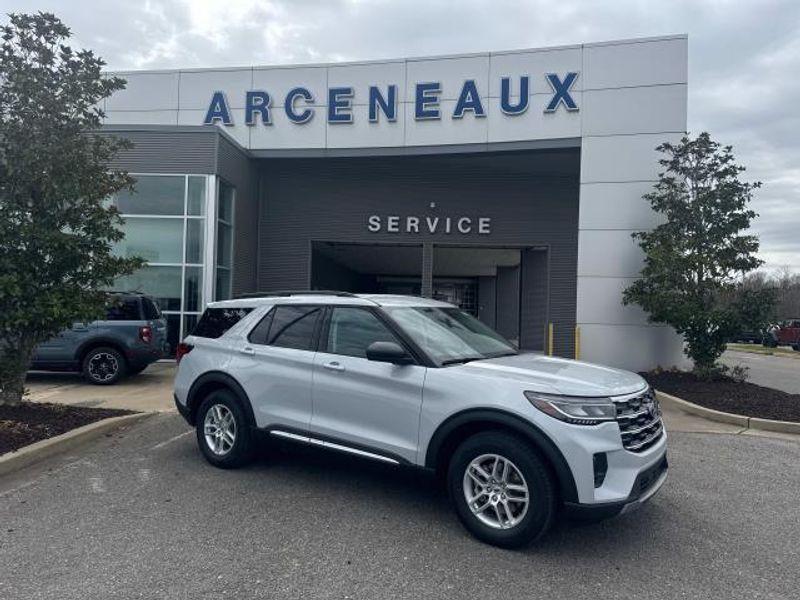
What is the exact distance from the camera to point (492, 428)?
4.11 metres

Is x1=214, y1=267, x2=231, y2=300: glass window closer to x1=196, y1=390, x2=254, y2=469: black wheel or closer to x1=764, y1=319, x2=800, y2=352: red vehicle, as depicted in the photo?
x1=196, y1=390, x2=254, y2=469: black wheel

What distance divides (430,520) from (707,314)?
859cm

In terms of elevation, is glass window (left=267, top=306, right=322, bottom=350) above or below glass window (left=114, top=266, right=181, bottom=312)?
below

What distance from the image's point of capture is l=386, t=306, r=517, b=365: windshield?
4677 millimetres

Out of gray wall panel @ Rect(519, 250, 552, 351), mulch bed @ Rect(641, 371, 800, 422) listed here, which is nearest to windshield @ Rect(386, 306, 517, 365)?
mulch bed @ Rect(641, 371, 800, 422)

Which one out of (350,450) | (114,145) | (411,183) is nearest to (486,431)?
(350,450)

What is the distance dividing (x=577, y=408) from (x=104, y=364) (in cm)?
965

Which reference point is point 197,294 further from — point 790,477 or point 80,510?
point 790,477

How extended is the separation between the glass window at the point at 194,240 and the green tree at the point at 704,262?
381 inches

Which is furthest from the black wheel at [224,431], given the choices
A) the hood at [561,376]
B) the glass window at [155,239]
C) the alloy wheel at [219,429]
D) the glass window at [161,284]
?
the glass window at [155,239]

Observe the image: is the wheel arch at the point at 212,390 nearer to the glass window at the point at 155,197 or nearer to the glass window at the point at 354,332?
the glass window at the point at 354,332

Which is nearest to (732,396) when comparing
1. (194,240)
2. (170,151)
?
(194,240)

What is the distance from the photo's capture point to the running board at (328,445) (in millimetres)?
4543

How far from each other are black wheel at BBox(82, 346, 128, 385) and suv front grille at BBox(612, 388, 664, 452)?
953 centimetres
